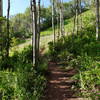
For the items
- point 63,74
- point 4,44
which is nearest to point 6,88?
point 63,74

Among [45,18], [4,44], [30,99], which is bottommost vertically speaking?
[30,99]

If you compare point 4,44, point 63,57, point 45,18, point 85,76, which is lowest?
point 85,76

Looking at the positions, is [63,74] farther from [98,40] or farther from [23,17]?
[23,17]

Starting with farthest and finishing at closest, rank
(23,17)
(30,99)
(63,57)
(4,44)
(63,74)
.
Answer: (23,17), (63,57), (4,44), (63,74), (30,99)

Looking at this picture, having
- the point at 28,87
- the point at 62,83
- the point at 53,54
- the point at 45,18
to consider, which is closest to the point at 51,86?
the point at 62,83

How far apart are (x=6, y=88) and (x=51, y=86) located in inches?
97.6

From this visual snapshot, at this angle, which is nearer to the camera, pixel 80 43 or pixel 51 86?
pixel 51 86

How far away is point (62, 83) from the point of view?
833 cm

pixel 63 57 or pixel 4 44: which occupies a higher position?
pixel 4 44

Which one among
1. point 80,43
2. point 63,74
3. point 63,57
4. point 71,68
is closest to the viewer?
point 63,74

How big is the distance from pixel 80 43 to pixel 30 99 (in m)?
9.90

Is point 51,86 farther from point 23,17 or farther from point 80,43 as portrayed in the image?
point 23,17

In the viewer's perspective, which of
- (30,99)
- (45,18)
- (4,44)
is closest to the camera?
(30,99)

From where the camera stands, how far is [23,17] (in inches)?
2057
